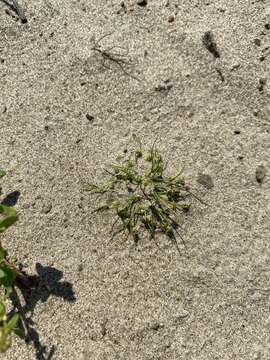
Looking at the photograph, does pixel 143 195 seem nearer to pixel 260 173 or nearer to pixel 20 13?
pixel 260 173

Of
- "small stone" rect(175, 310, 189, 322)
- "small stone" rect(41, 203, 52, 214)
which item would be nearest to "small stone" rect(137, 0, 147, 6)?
"small stone" rect(41, 203, 52, 214)

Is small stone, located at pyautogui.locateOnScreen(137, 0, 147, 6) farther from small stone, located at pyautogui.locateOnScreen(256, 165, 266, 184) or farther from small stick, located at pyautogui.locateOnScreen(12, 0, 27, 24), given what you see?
small stone, located at pyautogui.locateOnScreen(256, 165, 266, 184)

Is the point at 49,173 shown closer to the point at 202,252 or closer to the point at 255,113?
the point at 202,252

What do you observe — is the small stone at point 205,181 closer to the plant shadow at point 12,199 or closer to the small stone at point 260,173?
the small stone at point 260,173

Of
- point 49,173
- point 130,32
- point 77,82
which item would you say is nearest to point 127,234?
point 49,173

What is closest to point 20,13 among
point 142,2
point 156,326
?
point 142,2

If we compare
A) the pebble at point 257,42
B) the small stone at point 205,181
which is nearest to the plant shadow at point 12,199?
the small stone at point 205,181
